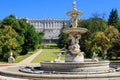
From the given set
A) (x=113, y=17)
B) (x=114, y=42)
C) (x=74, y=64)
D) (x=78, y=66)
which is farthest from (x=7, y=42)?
(x=113, y=17)

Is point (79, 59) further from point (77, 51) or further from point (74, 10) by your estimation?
point (74, 10)

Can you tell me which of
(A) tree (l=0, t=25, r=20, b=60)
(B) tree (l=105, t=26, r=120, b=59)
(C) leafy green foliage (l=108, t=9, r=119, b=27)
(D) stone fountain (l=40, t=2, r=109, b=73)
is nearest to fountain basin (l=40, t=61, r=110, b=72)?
(D) stone fountain (l=40, t=2, r=109, b=73)

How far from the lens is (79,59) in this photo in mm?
28422

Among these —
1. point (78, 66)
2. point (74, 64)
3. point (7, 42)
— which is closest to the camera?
point (78, 66)

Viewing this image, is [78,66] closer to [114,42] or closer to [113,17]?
[114,42]

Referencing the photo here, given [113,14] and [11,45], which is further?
[113,14]

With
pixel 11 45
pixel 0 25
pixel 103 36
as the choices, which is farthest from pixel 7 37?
pixel 103 36

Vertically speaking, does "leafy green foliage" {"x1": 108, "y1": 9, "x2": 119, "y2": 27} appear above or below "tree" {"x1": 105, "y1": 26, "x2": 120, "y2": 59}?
above

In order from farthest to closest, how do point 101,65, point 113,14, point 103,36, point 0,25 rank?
point 113,14
point 0,25
point 103,36
point 101,65

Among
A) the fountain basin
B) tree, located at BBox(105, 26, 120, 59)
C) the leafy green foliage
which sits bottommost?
the fountain basin

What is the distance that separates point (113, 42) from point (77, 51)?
91.2 feet

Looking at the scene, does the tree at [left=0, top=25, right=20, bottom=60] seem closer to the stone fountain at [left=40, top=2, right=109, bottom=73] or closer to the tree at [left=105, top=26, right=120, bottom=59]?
the tree at [left=105, top=26, right=120, bottom=59]

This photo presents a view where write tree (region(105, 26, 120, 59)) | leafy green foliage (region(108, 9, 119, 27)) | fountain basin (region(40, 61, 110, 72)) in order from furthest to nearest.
A: leafy green foliage (region(108, 9, 119, 27)) < tree (region(105, 26, 120, 59)) < fountain basin (region(40, 61, 110, 72))

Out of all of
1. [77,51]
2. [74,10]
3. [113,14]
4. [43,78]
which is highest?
[113,14]
